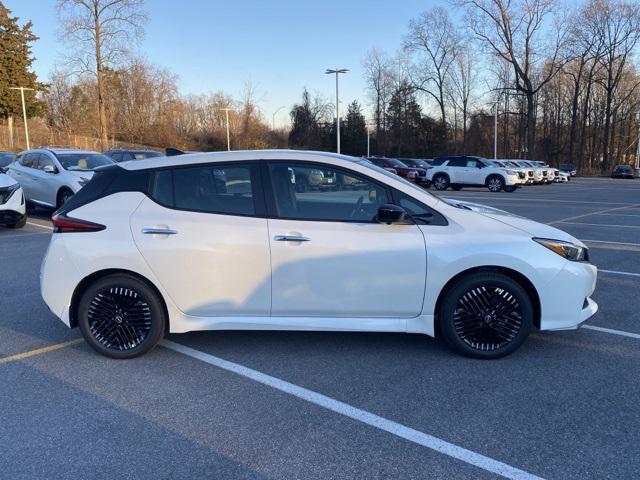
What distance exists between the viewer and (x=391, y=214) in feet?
13.7

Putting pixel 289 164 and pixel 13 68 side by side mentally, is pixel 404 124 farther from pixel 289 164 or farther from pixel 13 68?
pixel 289 164

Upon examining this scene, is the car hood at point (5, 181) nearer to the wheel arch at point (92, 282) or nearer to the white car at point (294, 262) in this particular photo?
the white car at point (294, 262)

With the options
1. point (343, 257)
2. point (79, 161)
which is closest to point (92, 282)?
point (343, 257)

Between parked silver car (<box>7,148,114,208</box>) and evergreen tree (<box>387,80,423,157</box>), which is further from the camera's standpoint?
evergreen tree (<box>387,80,423,157</box>)

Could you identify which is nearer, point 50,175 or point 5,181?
point 5,181

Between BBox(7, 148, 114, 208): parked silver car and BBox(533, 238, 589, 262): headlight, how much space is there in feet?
36.6

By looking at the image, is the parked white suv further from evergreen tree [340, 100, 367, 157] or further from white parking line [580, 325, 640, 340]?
evergreen tree [340, 100, 367, 157]

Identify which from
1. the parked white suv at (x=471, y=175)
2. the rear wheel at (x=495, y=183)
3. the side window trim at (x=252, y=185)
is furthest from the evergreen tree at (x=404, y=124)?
the side window trim at (x=252, y=185)

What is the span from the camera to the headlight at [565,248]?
432 centimetres

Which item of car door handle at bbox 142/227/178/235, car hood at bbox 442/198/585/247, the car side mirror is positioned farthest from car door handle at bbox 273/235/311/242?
car hood at bbox 442/198/585/247

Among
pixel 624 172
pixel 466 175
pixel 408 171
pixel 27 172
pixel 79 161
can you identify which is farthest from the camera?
pixel 624 172

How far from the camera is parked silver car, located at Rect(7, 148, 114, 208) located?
42.4ft

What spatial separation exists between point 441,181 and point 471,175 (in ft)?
5.18

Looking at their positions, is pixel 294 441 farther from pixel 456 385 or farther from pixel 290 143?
pixel 290 143
